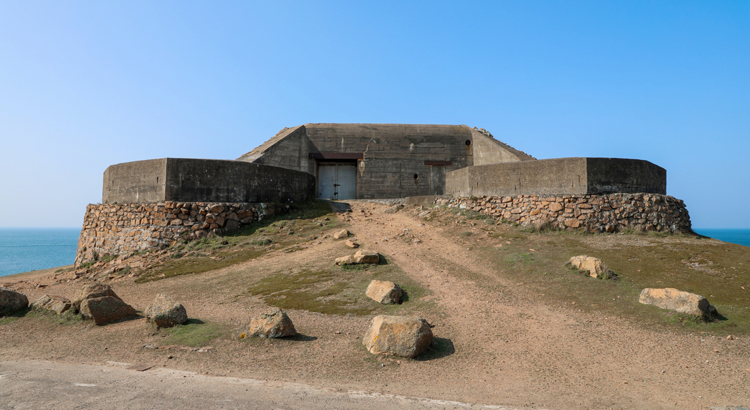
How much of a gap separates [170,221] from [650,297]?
44.1 feet

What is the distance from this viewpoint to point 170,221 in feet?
43.7

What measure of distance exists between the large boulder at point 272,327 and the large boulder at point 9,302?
5.35 m

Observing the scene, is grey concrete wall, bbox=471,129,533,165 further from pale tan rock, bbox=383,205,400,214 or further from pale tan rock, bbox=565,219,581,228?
pale tan rock, bbox=565,219,581,228

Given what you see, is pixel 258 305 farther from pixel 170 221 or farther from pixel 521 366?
pixel 170 221

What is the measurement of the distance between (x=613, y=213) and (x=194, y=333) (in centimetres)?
1178

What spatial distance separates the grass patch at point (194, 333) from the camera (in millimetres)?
6211

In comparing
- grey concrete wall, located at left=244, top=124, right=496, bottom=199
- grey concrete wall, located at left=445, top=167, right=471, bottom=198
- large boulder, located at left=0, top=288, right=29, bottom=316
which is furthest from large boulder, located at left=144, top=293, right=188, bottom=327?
grey concrete wall, located at left=244, top=124, right=496, bottom=199

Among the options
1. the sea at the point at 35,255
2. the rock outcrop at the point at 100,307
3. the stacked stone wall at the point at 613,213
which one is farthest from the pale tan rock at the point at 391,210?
the sea at the point at 35,255

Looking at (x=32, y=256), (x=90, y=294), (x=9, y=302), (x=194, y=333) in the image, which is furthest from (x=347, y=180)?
(x=32, y=256)

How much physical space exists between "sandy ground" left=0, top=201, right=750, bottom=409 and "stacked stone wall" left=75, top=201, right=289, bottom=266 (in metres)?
5.20

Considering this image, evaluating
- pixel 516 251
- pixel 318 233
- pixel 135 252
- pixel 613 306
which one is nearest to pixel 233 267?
pixel 318 233

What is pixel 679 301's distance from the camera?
22.4 ft

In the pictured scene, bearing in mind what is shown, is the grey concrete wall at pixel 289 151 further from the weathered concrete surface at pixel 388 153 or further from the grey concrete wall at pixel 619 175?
the grey concrete wall at pixel 619 175

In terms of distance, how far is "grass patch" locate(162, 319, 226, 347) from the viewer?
20.4 ft
